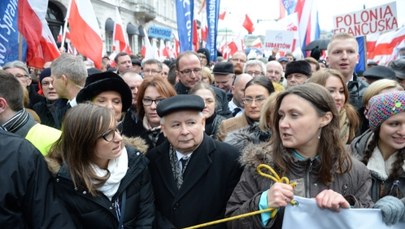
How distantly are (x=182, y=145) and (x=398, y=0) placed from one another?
638 centimetres

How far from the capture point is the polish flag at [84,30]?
6.60m

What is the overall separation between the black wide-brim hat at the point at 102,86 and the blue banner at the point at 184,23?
530cm

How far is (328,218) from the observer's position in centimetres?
216

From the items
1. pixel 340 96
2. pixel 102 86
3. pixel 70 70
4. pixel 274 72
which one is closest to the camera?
pixel 102 86

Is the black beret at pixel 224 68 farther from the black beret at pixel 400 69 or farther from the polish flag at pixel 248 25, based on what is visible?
the polish flag at pixel 248 25

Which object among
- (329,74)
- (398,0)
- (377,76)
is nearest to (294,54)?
(398,0)

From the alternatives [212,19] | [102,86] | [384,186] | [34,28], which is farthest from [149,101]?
[212,19]

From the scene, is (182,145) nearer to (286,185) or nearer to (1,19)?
(286,185)

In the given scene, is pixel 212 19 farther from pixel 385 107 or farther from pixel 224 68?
pixel 385 107

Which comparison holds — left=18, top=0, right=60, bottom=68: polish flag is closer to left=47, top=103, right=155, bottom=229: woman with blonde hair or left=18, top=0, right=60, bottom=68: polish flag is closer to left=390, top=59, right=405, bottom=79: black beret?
left=47, top=103, right=155, bottom=229: woman with blonde hair

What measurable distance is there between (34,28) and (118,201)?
4.13 m

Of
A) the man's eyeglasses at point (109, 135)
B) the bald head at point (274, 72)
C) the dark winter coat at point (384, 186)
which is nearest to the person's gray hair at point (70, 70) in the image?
the man's eyeglasses at point (109, 135)

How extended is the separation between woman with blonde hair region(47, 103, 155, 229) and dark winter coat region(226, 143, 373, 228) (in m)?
0.65

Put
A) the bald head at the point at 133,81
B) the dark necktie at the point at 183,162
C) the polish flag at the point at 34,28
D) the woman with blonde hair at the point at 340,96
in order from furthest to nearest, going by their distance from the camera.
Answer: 1. the polish flag at the point at 34,28
2. the bald head at the point at 133,81
3. the woman with blonde hair at the point at 340,96
4. the dark necktie at the point at 183,162
